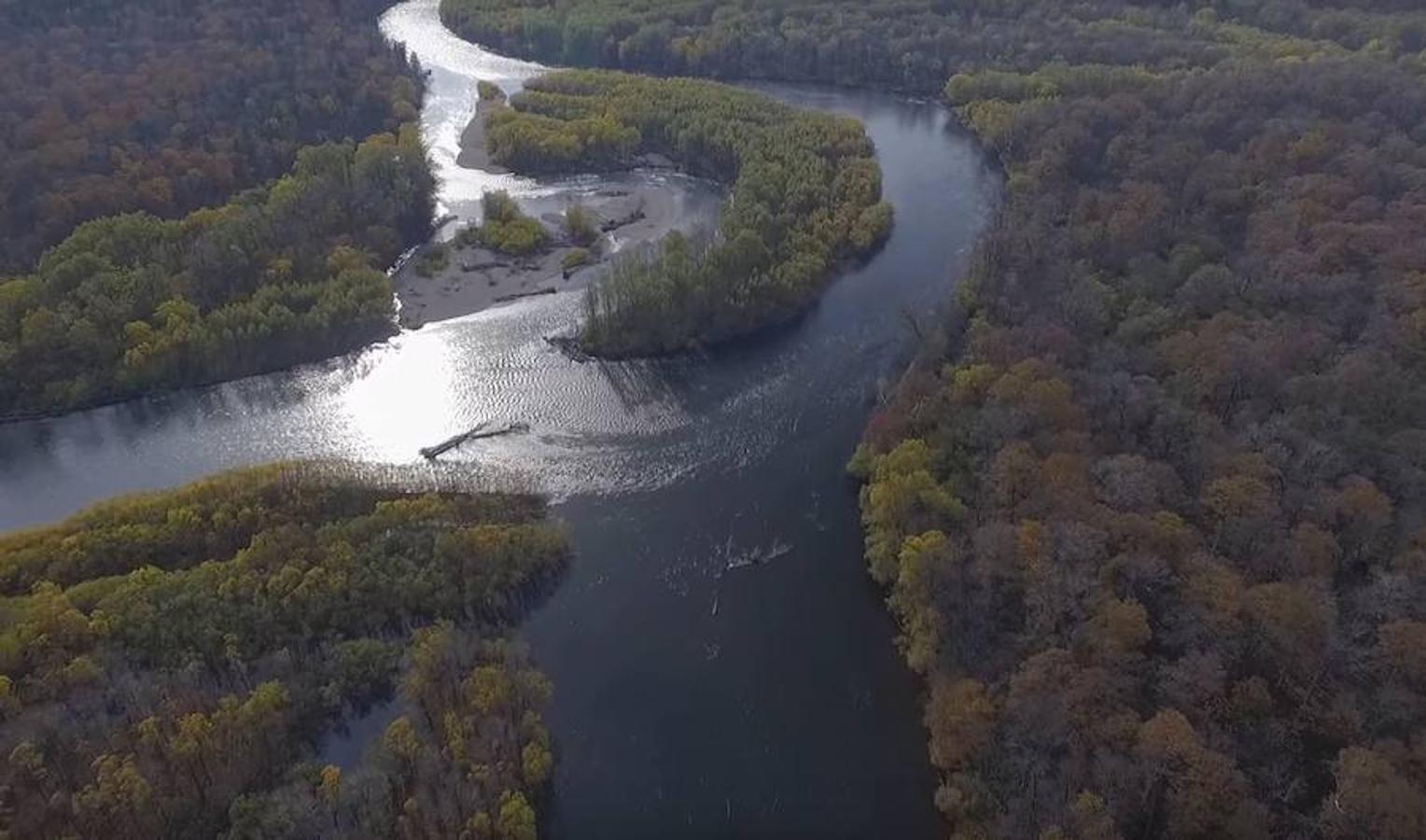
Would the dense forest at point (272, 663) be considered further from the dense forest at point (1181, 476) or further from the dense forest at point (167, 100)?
the dense forest at point (167, 100)

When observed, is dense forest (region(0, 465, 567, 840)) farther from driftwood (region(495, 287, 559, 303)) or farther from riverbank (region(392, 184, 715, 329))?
driftwood (region(495, 287, 559, 303))

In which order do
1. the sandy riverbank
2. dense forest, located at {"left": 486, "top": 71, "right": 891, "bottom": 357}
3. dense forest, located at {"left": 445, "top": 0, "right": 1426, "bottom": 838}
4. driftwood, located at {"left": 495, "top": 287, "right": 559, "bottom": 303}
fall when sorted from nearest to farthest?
dense forest, located at {"left": 445, "top": 0, "right": 1426, "bottom": 838} → dense forest, located at {"left": 486, "top": 71, "right": 891, "bottom": 357} → driftwood, located at {"left": 495, "top": 287, "right": 559, "bottom": 303} → the sandy riverbank

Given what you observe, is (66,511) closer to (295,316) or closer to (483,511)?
(295,316)

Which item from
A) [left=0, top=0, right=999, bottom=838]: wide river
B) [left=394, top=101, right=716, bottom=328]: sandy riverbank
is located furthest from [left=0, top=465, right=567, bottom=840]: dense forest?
[left=394, top=101, right=716, bottom=328]: sandy riverbank

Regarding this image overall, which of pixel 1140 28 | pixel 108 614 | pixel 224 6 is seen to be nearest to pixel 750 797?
pixel 108 614

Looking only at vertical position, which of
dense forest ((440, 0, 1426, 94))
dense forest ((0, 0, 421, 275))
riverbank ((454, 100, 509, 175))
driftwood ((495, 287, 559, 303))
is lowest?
driftwood ((495, 287, 559, 303))

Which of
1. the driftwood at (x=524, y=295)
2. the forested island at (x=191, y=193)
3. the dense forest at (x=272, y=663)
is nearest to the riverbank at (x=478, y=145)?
the forested island at (x=191, y=193)
